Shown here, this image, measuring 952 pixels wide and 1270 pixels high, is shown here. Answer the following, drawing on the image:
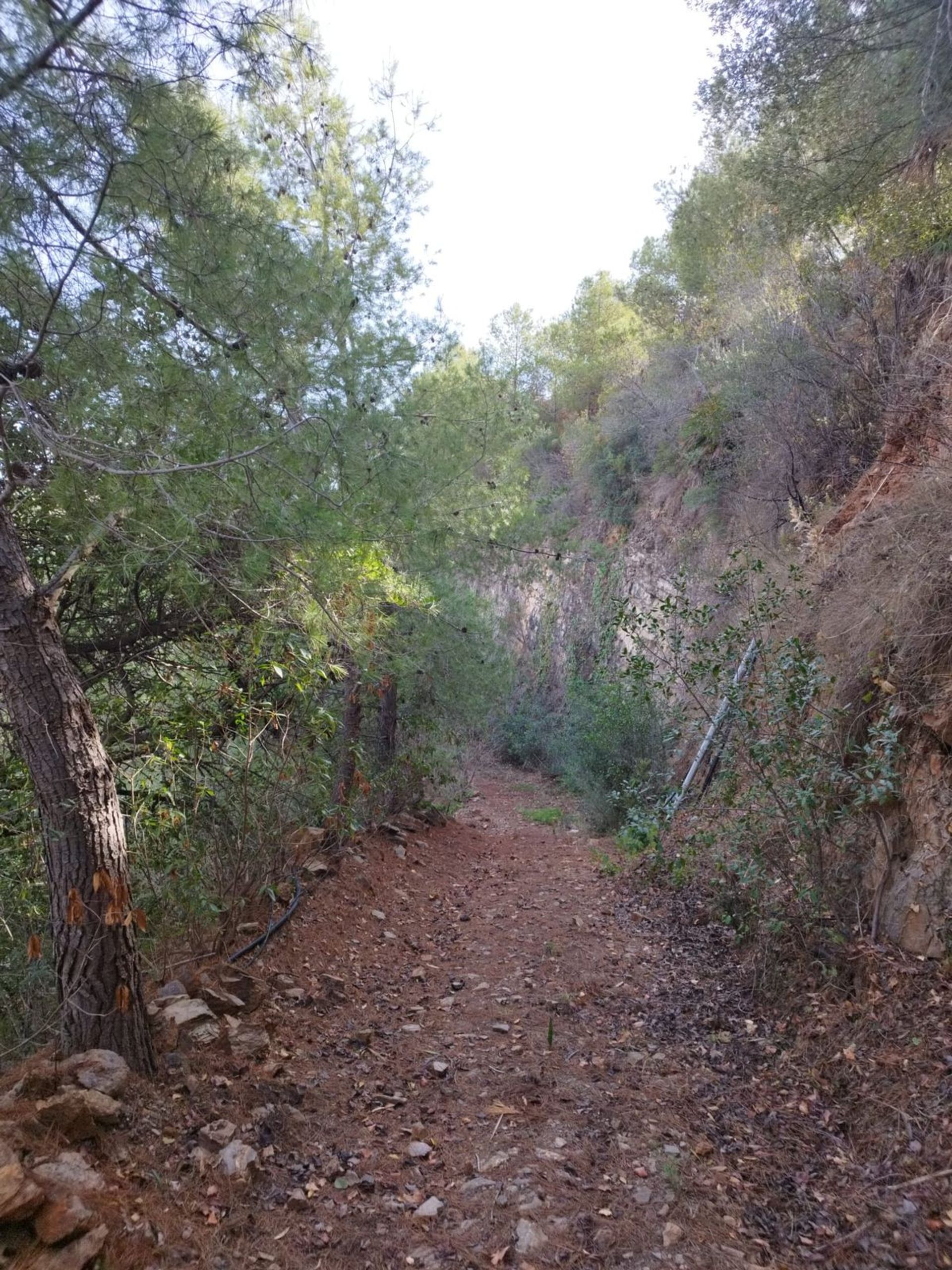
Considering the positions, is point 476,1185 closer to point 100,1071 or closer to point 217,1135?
point 217,1135

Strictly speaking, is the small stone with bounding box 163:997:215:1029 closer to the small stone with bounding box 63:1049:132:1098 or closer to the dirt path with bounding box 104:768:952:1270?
the dirt path with bounding box 104:768:952:1270

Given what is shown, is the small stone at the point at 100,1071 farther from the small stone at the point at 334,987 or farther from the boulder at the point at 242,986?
the small stone at the point at 334,987

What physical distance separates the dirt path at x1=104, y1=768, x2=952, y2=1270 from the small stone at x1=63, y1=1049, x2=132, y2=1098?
0.15m

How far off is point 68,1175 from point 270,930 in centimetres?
212

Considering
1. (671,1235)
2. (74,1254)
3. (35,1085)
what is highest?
(35,1085)

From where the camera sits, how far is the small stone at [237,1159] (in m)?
2.72

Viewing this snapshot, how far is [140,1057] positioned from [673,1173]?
209cm

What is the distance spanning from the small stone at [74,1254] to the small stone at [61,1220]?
0.8 inches

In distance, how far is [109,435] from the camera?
350 cm

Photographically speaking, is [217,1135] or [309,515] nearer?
[217,1135]

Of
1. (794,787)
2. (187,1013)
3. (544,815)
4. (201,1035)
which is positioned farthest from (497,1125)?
(544,815)

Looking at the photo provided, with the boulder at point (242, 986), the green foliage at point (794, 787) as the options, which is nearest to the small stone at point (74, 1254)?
the boulder at point (242, 986)

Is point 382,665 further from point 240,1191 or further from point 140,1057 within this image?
point 240,1191

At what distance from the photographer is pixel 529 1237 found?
252 centimetres
